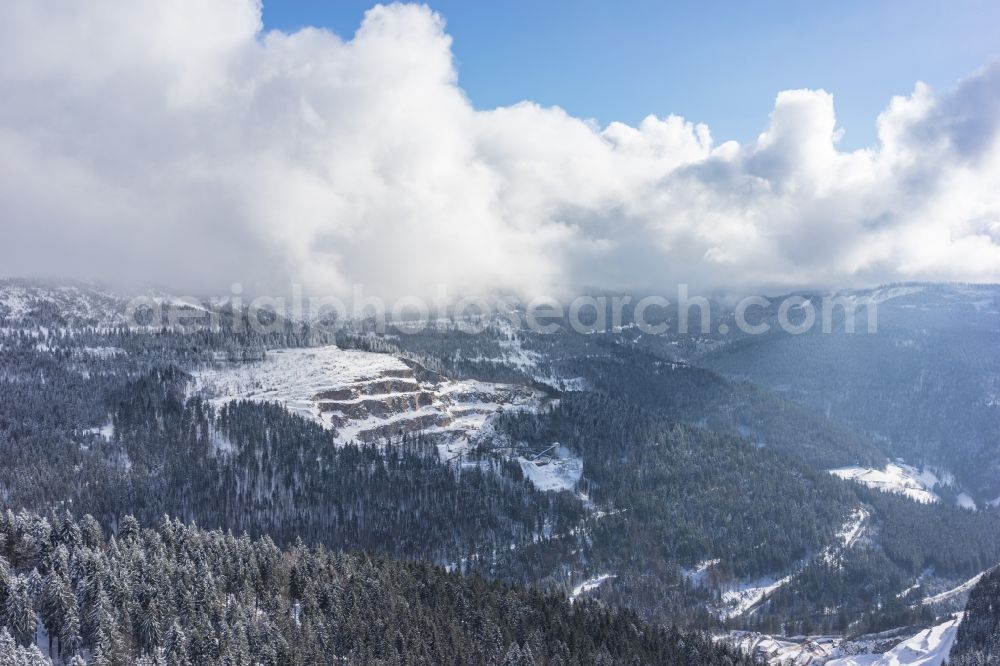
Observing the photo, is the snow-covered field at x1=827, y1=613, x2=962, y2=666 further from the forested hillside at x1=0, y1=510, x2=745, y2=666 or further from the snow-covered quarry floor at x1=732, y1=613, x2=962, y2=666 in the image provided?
the forested hillside at x1=0, y1=510, x2=745, y2=666

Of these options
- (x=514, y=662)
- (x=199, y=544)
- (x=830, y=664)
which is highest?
(x=199, y=544)

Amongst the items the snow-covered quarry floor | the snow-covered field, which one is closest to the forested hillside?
the snow-covered quarry floor

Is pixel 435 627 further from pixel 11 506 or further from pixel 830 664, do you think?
pixel 11 506

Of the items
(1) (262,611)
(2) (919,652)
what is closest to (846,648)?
(2) (919,652)

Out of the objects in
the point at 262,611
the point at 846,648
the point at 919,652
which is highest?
the point at 262,611

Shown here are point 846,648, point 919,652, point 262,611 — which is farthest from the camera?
point 846,648

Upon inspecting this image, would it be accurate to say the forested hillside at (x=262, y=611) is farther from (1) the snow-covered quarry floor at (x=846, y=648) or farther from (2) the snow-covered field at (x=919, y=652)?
(2) the snow-covered field at (x=919, y=652)

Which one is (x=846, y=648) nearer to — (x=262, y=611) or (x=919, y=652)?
(x=919, y=652)

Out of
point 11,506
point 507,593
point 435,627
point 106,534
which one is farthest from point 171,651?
point 11,506

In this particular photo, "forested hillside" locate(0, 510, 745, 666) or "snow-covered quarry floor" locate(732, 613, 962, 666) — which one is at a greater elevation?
"forested hillside" locate(0, 510, 745, 666)

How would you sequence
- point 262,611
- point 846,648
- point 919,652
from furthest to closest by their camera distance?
1. point 846,648
2. point 919,652
3. point 262,611

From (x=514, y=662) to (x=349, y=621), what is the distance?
1260 inches

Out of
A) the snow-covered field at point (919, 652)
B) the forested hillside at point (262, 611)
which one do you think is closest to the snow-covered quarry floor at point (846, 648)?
the snow-covered field at point (919, 652)

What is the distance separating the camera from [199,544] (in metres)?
132
